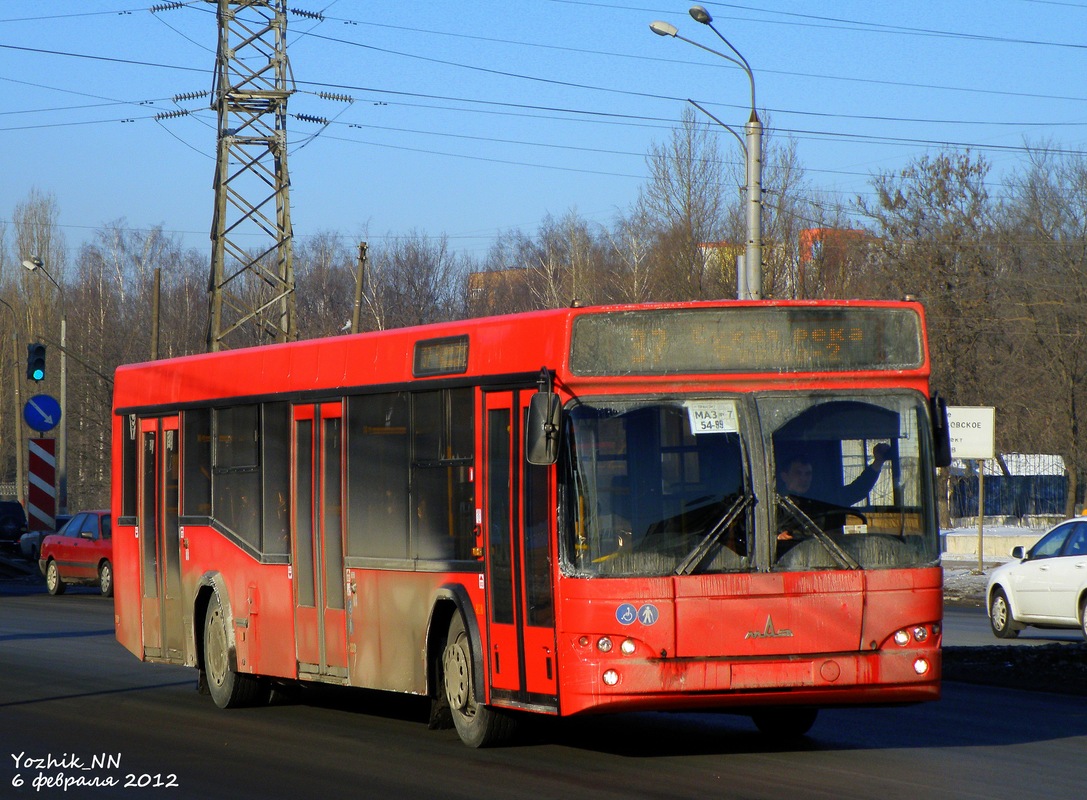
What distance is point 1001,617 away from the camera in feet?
62.8

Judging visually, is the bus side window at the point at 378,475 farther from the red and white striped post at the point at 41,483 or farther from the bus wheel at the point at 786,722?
the red and white striped post at the point at 41,483

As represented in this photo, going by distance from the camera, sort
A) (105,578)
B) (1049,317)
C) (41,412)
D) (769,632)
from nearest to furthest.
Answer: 1. (769,632)
2. (105,578)
3. (41,412)
4. (1049,317)

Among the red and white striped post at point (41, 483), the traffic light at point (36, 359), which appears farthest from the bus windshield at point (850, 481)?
the traffic light at point (36, 359)

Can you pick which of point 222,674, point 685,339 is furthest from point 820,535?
point 222,674

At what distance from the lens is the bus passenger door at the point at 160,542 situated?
45.9 feet

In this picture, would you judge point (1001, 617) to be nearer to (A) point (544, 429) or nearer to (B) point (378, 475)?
(B) point (378, 475)

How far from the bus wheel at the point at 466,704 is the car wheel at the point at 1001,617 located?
10644 millimetres

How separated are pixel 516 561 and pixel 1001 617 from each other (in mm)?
11494

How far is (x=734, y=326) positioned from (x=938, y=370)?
146 ft

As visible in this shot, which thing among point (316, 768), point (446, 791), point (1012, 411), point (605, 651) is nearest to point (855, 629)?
point (605, 651)

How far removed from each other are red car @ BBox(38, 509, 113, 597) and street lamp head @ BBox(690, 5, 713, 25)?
576 inches

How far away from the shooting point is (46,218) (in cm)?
8562

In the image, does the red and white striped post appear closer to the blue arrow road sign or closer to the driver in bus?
the blue arrow road sign

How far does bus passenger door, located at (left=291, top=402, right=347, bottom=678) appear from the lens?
11359mm
